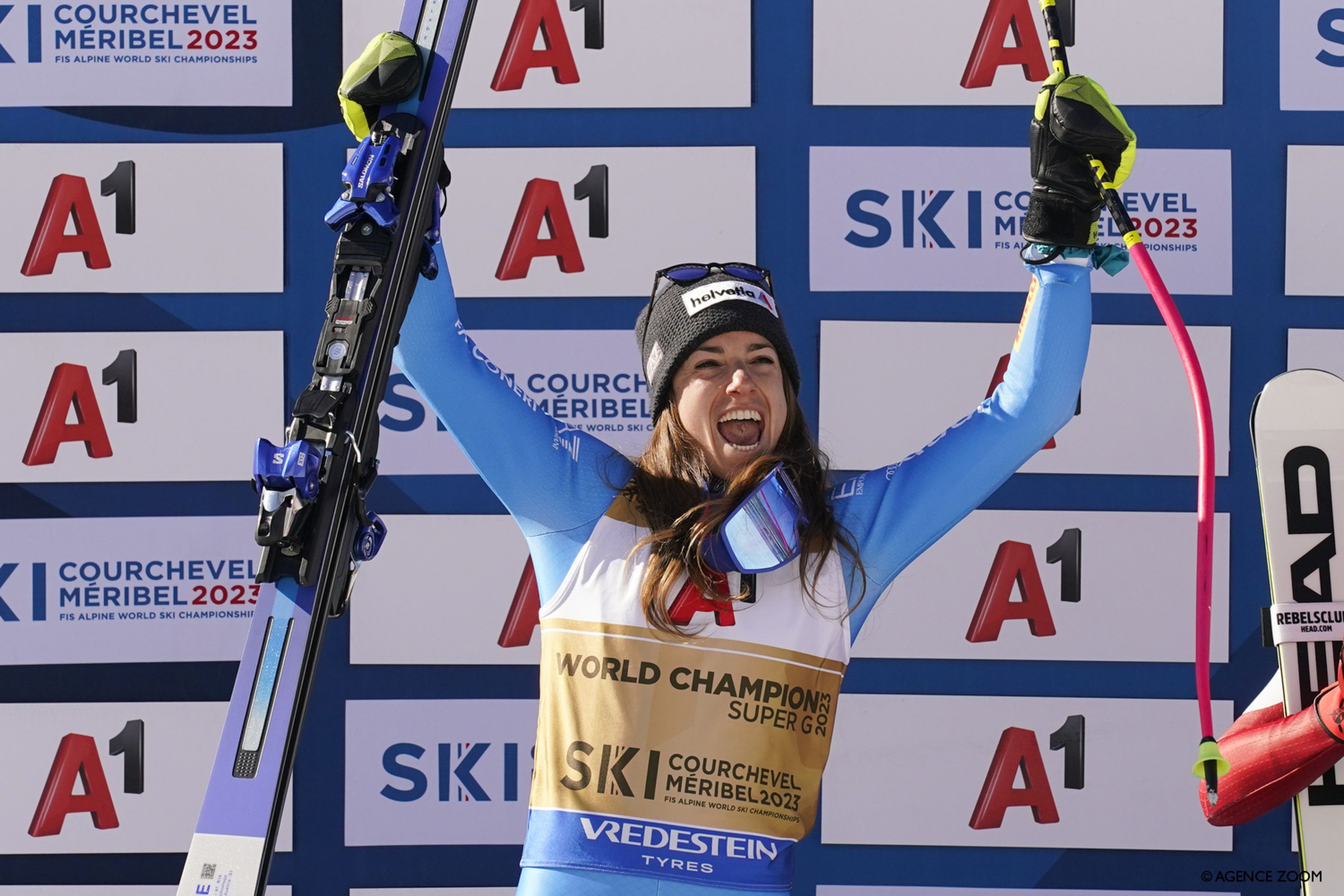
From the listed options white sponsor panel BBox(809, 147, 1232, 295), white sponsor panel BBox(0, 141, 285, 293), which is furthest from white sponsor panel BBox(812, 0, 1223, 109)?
white sponsor panel BBox(0, 141, 285, 293)

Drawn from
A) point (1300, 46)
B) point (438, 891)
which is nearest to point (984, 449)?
point (1300, 46)

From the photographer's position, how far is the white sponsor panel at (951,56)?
2.73 metres

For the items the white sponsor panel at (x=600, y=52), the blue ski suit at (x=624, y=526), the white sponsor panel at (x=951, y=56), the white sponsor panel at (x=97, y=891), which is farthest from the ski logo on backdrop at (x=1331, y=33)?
the white sponsor panel at (x=97, y=891)

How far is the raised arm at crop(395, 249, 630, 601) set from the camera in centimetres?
164

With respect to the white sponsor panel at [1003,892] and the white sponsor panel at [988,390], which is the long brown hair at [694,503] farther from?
the white sponsor panel at [1003,892]

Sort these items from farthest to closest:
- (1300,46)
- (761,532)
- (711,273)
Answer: (1300,46), (711,273), (761,532)

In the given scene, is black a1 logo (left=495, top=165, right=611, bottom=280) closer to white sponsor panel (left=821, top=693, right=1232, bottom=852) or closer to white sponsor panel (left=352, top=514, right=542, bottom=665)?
white sponsor panel (left=352, top=514, right=542, bottom=665)

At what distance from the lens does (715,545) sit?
5.45ft

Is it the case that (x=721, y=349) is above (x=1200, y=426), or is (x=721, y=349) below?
above

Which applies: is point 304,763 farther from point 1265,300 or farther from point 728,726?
point 1265,300

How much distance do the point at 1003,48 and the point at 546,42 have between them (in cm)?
110

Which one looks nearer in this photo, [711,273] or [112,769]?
[711,273]

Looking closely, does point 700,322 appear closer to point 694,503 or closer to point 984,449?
point 694,503

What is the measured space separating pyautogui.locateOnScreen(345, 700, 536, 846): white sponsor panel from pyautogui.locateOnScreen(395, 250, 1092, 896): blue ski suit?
1.15 meters
